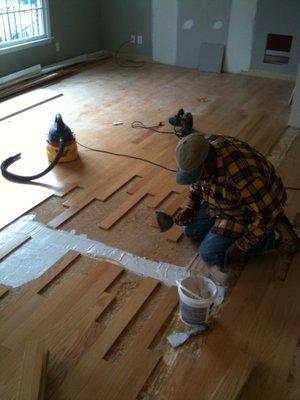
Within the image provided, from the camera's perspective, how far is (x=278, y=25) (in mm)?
5371

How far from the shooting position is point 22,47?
5.36m

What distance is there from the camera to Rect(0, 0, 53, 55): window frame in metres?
5.16

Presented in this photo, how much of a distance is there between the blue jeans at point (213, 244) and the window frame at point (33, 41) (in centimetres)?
400

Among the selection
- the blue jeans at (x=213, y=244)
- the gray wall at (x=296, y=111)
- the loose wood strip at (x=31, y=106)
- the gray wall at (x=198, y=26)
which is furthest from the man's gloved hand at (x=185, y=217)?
the gray wall at (x=198, y=26)

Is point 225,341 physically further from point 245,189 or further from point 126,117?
point 126,117

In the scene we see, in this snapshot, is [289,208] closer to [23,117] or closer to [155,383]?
[155,383]

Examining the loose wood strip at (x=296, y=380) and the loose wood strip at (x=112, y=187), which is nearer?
the loose wood strip at (x=296, y=380)

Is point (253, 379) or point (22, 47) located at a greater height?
point (22, 47)

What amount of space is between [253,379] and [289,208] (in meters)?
1.41

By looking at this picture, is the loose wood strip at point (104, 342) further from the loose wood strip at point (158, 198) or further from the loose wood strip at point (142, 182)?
the loose wood strip at point (142, 182)

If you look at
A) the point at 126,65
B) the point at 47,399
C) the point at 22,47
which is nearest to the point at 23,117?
the point at 22,47

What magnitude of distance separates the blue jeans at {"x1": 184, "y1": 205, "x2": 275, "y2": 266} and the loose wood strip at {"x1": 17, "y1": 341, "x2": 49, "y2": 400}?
3.32 ft

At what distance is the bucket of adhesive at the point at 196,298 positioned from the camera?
1.79 metres

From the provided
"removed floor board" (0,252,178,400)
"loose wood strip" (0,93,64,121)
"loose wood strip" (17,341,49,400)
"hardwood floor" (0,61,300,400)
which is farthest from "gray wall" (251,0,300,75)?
"loose wood strip" (17,341,49,400)
